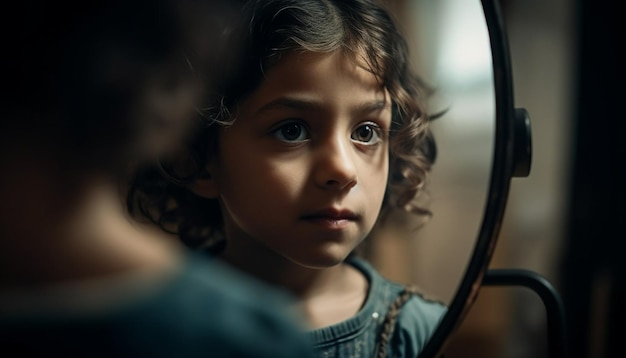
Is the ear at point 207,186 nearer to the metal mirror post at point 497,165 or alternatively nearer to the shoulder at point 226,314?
the shoulder at point 226,314

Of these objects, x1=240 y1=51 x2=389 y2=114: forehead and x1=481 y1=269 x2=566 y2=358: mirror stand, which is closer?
x1=240 y1=51 x2=389 y2=114: forehead

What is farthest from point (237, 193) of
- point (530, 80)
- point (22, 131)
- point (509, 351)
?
point (530, 80)

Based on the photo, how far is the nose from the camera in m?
0.44

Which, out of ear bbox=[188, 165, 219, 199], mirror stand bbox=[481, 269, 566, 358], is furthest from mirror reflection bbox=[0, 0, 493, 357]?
mirror stand bbox=[481, 269, 566, 358]

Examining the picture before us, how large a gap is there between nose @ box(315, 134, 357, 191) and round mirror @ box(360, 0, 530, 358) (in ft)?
0.22

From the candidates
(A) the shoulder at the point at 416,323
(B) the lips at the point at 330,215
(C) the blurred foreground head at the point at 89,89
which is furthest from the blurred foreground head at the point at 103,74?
(A) the shoulder at the point at 416,323

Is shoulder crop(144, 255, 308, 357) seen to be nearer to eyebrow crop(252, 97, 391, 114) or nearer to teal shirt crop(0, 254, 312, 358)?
teal shirt crop(0, 254, 312, 358)

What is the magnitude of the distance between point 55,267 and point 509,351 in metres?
0.85

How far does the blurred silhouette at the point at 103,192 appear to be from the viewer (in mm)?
422

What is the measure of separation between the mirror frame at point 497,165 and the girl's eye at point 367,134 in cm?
9

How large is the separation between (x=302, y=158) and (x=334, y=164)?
22 mm

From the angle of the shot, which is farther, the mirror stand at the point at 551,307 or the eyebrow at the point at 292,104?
the mirror stand at the point at 551,307

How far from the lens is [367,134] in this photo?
0.46m

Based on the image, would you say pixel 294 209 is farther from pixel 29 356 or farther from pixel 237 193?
pixel 29 356
